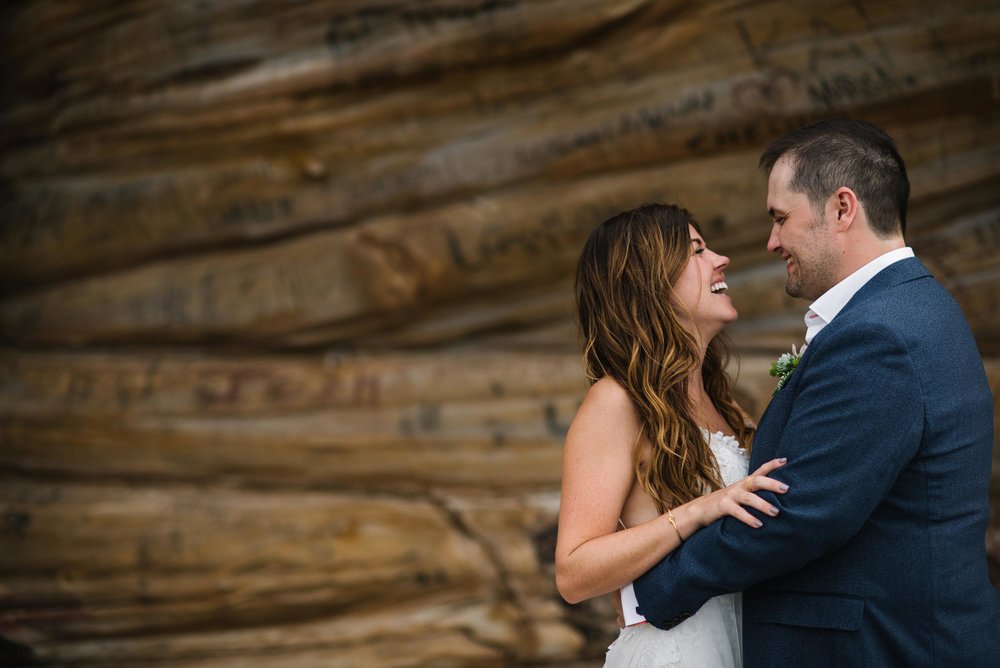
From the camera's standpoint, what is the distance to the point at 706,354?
235cm

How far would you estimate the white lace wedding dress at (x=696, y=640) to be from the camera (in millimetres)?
1967

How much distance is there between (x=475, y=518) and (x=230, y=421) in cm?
107

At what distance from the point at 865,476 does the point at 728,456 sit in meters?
0.52

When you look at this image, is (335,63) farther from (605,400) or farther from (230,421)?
(605,400)

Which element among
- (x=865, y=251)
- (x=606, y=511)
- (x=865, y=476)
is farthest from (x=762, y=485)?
(x=865, y=251)

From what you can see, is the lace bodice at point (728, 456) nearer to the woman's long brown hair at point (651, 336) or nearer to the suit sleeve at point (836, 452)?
the woman's long brown hair at point (651, 336)

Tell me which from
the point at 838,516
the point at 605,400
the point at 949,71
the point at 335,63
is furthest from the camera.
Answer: the point at 335,63

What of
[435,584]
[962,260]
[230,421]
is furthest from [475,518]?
[962,260]

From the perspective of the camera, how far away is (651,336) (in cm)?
207

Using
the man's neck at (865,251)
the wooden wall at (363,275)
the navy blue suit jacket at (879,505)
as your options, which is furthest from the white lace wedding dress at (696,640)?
the wooden wall at (363,275)

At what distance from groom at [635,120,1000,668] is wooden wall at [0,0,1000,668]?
207cm

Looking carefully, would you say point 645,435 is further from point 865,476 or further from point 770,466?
point 865,476

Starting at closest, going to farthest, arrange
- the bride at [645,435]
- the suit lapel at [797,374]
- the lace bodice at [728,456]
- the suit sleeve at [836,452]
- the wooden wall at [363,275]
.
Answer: the suit sleeve at [836,452] → the suit lapel at [797,374] → the bride at [645,435] → the lace bodice at [728,456] → the wooden wall at [363,275]

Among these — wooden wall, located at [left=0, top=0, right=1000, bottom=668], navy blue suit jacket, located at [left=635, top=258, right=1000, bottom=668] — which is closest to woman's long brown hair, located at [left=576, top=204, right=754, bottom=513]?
navy blue suit jacket, located at [left=635, top=258, right=1000, bottom=668]
